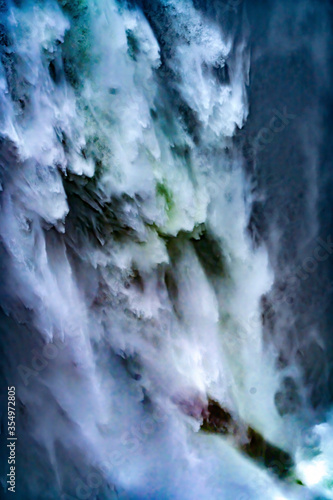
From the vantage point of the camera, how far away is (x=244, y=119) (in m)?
2.50

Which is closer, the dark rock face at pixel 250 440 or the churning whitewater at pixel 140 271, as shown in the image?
the churning whitewater at pixel 140 271

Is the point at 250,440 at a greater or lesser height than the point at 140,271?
lesser

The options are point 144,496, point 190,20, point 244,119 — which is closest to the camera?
point 190,20

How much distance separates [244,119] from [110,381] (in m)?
1.50

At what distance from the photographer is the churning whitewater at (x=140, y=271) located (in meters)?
2.25

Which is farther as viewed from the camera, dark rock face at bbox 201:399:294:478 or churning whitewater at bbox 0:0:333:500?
dark rock face at bbox 201:399:294:478

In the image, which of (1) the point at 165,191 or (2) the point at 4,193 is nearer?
(2) the point at 4,193

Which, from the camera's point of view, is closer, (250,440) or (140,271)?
(140,271)

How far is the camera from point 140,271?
2527 millimetres

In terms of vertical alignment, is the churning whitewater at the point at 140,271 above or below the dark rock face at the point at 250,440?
above

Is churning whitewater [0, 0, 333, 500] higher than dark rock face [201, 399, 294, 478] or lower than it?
higher

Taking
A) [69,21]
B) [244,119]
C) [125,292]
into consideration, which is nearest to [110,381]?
[125,292]

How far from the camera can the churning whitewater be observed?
2248 millimetres

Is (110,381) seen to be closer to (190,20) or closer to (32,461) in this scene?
(32,461)
